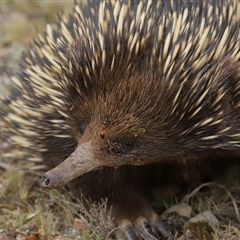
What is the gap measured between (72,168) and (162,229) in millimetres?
1044

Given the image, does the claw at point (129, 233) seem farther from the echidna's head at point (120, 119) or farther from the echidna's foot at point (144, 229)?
the echidna's head at point (120, 119)

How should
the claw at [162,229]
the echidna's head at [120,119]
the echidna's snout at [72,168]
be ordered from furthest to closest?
the claw at [162,229], the echidna's head at [120,119], the echidna's snout at [72,168]

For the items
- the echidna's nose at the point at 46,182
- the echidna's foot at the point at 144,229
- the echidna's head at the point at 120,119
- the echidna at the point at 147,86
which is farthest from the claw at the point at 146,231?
the echidna's nose at the point at 46,182

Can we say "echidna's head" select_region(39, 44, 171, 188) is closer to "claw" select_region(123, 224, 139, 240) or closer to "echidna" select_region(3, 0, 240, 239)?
"echidna" select_region(3, 0, 240, 239)

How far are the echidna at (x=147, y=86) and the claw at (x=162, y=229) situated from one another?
49 cm

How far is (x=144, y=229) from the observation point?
11.6 feet

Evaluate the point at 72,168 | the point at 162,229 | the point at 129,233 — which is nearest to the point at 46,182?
the point at 72,168

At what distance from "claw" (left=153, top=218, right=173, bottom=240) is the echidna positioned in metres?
0.49

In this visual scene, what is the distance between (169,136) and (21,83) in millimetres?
1282

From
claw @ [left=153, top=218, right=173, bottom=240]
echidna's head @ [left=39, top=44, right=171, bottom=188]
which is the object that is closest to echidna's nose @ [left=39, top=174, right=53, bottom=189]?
echidna's head @ [left=39, top=44, right=171, bottom=188]

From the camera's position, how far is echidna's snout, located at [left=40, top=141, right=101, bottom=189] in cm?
265

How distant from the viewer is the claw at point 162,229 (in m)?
3.51

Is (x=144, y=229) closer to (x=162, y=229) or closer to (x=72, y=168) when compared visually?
(x=162, y=229)

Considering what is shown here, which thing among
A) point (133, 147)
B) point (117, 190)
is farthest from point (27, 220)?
point (133, 147)
